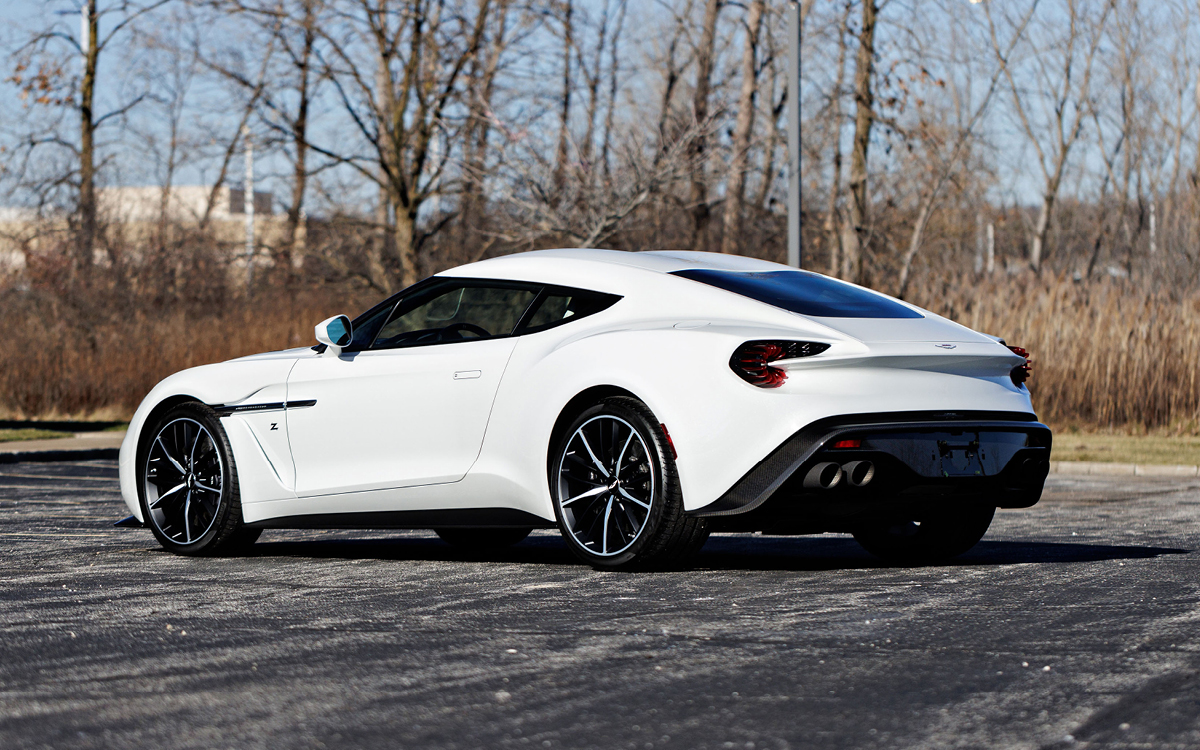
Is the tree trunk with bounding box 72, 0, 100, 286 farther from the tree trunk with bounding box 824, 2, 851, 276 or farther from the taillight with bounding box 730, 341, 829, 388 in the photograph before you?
the taillight with bounding box 730, 341, 829, 388

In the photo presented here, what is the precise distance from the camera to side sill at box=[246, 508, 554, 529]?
7250mm

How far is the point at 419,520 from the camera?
7543 mm

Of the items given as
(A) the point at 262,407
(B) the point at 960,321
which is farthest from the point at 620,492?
(B) the point at 960,321

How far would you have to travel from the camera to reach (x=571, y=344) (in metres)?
7.08

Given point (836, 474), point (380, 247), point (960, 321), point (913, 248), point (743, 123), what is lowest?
point (836, 474)

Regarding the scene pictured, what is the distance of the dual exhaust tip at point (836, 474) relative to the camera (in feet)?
21.1

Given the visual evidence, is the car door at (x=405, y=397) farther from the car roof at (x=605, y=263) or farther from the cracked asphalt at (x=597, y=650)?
the cracked asphalt at (x=597, y=650)

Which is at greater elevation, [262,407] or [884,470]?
[262,407]

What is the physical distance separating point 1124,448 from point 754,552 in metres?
11.2

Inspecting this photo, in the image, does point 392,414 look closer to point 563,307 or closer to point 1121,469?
point 563,307

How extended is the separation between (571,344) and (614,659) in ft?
7.89

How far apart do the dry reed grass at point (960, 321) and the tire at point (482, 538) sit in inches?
554

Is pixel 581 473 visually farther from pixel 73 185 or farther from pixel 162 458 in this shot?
pixel 73 185

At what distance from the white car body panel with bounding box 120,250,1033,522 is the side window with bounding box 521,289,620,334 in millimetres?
54
